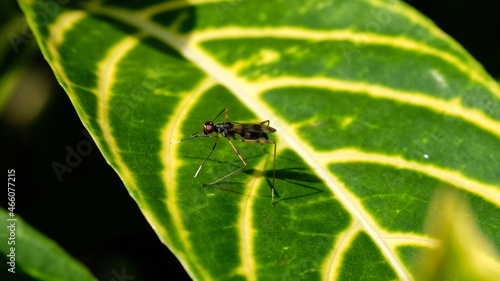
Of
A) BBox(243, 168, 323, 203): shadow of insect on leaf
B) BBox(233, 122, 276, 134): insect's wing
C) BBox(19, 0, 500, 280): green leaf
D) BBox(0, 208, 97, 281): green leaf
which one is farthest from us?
BBox(233, 122, 276, 134): insect's wing

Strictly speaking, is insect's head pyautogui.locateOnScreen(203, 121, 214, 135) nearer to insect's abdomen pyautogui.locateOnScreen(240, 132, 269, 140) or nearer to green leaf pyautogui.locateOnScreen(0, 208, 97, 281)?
insect's abdomen pyautogui.locateOnScreen(240, 132, 269, 140)

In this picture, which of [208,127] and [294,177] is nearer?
[294,177]

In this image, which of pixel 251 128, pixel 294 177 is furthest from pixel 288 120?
pixel 294 177

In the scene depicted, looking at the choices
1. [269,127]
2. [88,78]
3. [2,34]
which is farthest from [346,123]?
[2,34]

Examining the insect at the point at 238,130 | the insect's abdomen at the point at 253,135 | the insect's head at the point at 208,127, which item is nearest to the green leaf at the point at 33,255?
the insect at the point at 238,130

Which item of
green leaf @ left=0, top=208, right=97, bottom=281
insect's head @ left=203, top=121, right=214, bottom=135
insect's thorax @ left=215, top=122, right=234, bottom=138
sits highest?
insect's head @ left=203, top=121, right=214, bottom=135

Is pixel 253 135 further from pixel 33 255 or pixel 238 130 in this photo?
pixel 33 255

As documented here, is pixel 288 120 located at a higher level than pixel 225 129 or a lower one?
lower

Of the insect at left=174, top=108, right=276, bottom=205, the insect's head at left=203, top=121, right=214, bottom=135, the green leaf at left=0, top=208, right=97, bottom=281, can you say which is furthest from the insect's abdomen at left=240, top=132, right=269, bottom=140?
the green leaf at left=0, top=208, right=97, bottom=281
